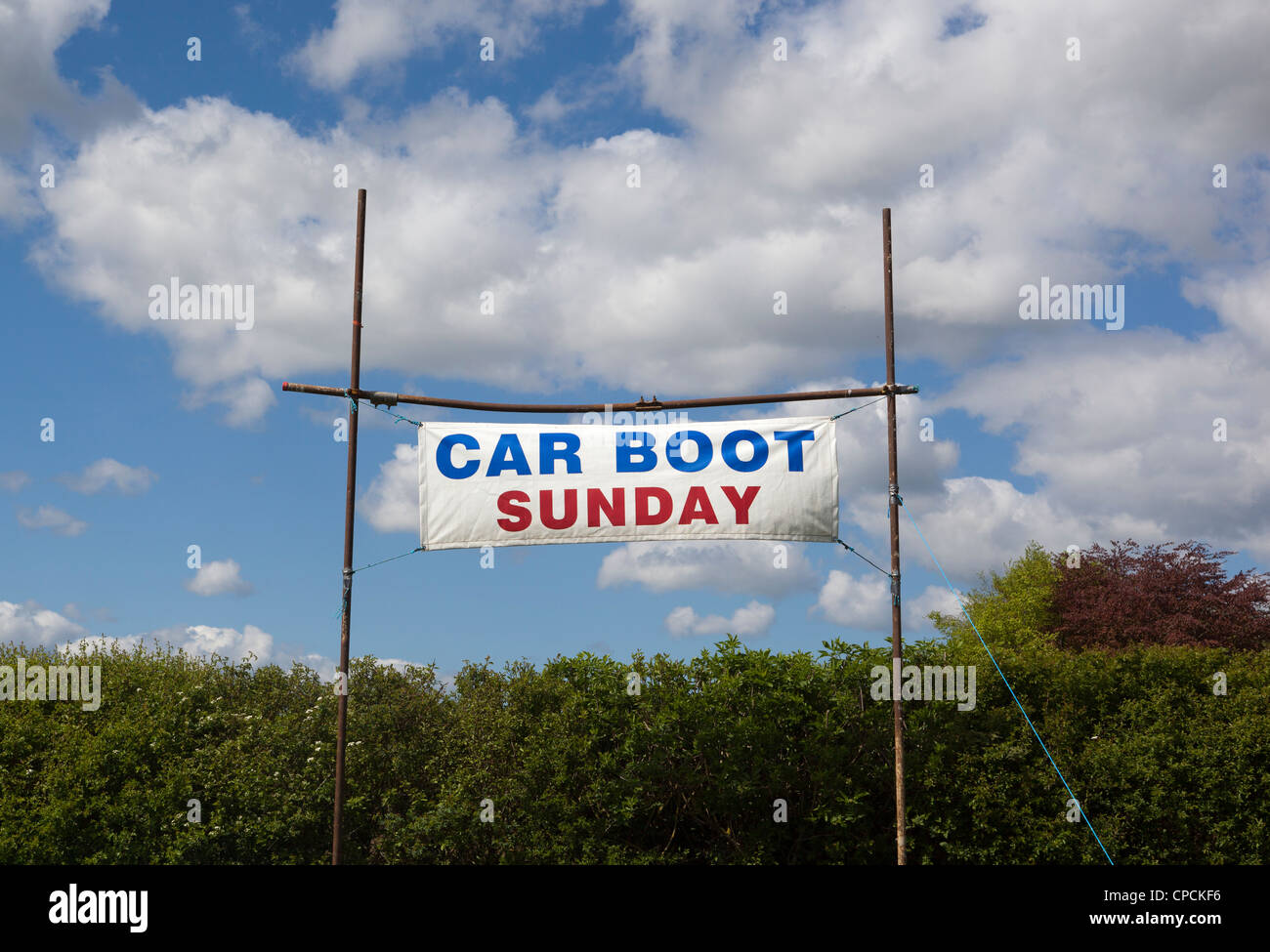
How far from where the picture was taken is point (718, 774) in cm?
1172

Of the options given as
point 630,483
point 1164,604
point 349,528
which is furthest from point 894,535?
point 1164,604

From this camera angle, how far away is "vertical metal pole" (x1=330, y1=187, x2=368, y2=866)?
9.96 m

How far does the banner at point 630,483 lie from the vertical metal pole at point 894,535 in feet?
2.04

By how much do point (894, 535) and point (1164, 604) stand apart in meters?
23.3

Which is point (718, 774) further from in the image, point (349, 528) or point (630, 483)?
point (349, 528)

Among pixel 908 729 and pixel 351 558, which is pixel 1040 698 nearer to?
pixel 908 729

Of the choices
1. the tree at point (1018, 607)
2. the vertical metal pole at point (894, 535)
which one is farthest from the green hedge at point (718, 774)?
the tree at point (1018, 607)

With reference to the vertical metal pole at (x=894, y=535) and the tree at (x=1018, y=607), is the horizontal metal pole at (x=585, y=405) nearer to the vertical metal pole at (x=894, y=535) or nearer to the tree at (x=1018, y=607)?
the vertical metal pole at (x=894, y=535)

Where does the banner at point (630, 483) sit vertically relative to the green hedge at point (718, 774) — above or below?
above

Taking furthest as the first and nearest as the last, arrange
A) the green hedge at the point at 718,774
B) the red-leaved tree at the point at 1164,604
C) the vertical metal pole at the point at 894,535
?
1. the red-leaved tree at the point at 1164,604
2. the green hedge at the point at 718,774
3. the vertical metal pole at the point at 894,535

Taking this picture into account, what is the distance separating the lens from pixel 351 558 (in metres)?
10.3

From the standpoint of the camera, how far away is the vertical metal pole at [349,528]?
996 cm
